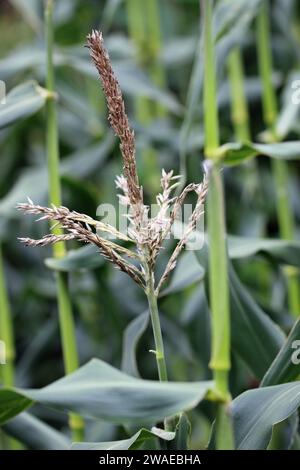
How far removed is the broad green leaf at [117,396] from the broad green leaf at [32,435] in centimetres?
32

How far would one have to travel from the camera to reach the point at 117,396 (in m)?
0.68

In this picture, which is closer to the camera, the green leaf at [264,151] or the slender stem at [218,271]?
the slender stem at [218,271]

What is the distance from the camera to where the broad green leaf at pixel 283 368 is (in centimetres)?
85

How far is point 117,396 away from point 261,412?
183mm

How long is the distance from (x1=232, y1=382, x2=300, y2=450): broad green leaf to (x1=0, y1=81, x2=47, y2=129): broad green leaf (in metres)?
0.38

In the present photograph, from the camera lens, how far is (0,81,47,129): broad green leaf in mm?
914

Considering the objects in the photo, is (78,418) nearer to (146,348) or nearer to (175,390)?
(175,390)

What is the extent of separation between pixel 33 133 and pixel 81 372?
1439mm

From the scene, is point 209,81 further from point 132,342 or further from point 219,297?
point 132,342

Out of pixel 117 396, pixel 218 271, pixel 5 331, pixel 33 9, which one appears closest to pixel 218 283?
pixel 218 271

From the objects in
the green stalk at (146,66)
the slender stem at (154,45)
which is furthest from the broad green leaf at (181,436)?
the slender stem at (154,45)

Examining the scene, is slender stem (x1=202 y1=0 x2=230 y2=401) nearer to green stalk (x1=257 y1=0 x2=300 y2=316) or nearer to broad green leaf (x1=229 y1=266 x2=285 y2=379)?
broad green leaf (x1=229 y1=266 x2=285 y2=379)

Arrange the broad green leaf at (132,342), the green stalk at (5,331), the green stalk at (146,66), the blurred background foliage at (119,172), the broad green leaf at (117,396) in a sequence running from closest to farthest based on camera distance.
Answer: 1. the broad green leaf at (117,396)
2. the broad green leaf at (132,342)
3. the green stalk at (5,331)
4. the blurred background foliage at (119,172)
5. the green stalk at (146,66)

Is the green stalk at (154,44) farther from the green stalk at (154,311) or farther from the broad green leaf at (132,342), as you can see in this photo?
the green stalk at (154,311)
